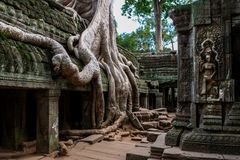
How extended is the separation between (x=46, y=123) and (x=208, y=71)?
134 inches

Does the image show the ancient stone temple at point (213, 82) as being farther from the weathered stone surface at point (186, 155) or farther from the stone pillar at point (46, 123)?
the stone pillar at point (46, 123)

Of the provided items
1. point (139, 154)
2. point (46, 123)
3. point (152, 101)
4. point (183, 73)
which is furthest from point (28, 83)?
point (152, 101)

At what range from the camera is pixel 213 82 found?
14.6 ft

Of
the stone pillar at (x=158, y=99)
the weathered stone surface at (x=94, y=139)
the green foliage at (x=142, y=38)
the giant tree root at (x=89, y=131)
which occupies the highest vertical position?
the green foliage at (x=142, y=38)

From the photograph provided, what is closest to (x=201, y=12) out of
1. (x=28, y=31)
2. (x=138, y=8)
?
(x=28, y=31)

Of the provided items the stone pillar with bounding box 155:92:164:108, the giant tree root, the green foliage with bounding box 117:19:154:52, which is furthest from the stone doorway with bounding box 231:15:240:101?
the green foliage with bounding box 117:19:154:52

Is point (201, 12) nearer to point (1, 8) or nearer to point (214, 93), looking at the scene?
point (214, 93)

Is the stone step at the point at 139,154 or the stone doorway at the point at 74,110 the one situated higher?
the stone doorway at the point at 74,110

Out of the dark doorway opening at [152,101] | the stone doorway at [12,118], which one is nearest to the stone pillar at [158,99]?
the dark doorway opening at [152,101]

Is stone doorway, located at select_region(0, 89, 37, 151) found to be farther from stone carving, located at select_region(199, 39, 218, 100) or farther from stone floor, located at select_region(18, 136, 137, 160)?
stone carving, located at select_region(199, 39, 218, 100)

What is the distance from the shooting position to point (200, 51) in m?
4.55

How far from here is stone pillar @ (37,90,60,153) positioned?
6066 mm

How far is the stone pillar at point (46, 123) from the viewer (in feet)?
19.9

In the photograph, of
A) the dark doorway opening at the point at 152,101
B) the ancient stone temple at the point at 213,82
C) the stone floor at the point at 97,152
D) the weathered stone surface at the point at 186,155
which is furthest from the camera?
the dark doorway opening at the point at 152,101
